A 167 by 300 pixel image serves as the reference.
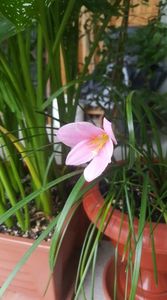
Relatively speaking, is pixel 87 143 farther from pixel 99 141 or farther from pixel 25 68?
pixel 25 68

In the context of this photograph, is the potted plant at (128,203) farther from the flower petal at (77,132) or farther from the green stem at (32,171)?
the green stem at (32,171)

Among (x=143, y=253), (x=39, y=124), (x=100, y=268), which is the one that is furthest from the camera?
(x=100, y=268)

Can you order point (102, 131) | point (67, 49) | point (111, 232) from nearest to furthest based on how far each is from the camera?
point (102, 131), point (111, 232), point (67, 49)

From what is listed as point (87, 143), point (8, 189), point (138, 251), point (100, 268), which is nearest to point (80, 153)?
point (87, 143)

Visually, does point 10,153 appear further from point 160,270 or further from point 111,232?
point 160,270

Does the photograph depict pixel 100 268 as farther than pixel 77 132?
Yes

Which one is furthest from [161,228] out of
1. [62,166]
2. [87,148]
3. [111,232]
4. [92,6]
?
[92,6]
